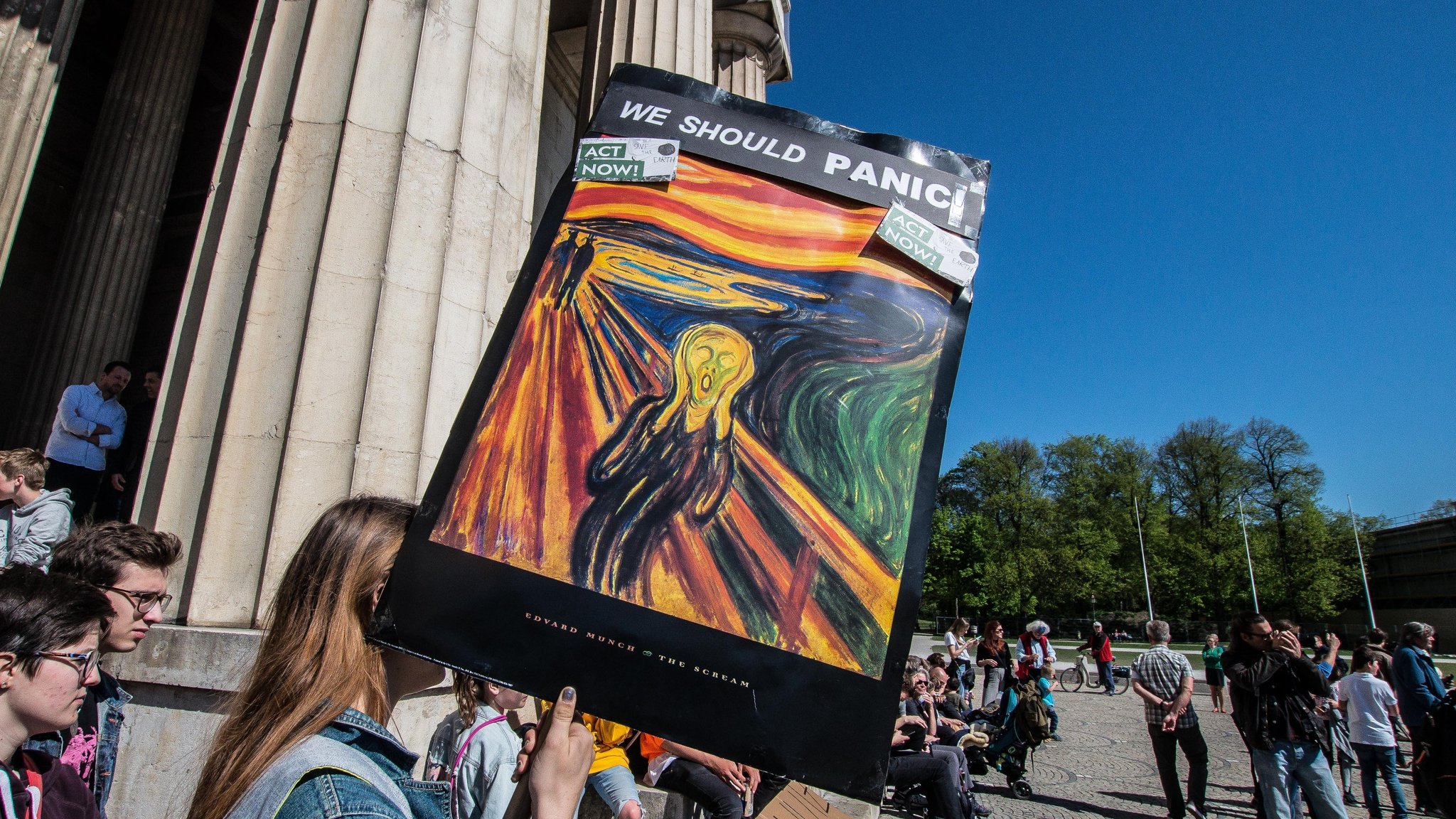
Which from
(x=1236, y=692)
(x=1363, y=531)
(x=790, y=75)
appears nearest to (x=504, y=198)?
(x=1236, y=692)

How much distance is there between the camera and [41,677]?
75.3 inches

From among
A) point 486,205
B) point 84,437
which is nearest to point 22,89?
point 84,437

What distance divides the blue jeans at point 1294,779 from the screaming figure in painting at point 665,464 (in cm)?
658

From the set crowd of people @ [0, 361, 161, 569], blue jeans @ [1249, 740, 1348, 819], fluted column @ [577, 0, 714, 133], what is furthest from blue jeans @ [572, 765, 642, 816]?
fluted column @ [577, 0, 714, 133]

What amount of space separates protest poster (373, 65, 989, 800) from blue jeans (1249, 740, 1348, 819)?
635 centimetres

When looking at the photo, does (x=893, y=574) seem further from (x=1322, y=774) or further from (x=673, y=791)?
(x=1322, y=774)

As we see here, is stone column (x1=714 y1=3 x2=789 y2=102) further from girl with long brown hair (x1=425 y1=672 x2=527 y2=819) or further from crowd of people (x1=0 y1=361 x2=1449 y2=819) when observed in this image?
girl with long brown hair (x1=425 y1=672 x2=527 y2=819)

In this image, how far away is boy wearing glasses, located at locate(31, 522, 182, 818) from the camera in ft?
8.41

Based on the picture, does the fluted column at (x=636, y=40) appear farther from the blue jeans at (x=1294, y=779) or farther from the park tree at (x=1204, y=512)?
the park tree at (x=1204, y=512)

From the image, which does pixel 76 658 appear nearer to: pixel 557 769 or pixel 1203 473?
pixel 557 769

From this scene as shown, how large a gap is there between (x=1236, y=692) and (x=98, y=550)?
7.36 m

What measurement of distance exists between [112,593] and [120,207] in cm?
846

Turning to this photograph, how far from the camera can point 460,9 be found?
4.40 metres

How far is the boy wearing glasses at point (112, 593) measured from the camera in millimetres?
2562
